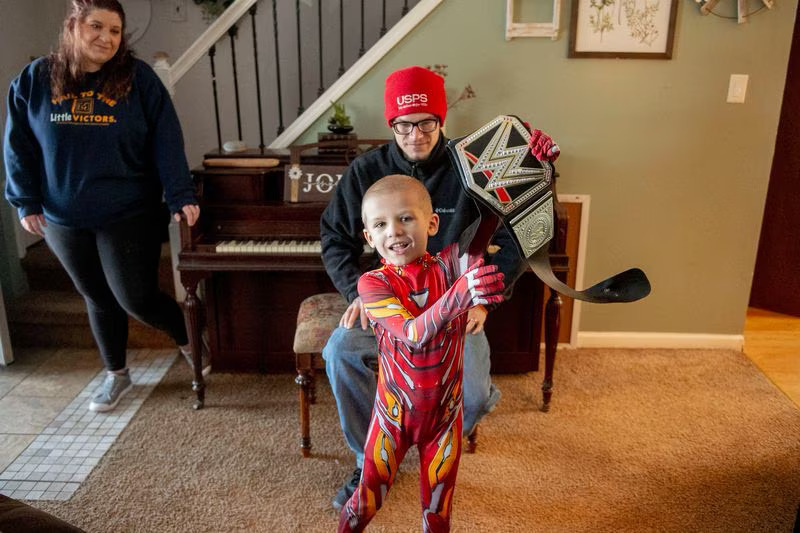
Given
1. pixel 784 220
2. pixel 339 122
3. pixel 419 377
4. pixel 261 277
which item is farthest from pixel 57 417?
pixel 784 220

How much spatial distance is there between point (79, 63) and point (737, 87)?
2.48 meters

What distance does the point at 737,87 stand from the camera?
2.50 meters

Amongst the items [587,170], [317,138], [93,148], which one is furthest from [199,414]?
[587,170]

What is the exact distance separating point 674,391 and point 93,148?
7.74 ft

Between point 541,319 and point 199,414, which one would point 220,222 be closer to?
point 199,414

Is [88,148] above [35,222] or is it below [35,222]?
above

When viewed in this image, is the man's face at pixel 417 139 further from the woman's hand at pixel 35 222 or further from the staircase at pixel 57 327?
the staircase at pixel 57 327

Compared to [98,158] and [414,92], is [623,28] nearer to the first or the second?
[414,92]

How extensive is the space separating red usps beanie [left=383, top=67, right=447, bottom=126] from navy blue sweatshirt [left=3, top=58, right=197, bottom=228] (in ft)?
2.96

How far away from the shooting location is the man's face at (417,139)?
1.65 metres

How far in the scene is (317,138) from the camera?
8.57 ft

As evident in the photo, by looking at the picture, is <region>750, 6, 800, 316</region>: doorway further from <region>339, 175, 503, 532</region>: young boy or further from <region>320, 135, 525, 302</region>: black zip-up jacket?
<region>339, 175, 503, 532</region>: young boy

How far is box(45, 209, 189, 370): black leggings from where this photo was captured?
2.07m

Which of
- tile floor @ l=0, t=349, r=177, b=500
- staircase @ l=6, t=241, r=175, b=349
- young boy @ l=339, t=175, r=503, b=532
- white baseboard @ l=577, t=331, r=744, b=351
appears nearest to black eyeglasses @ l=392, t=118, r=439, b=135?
young boy @ l=339, t=175, r=503, b=532
